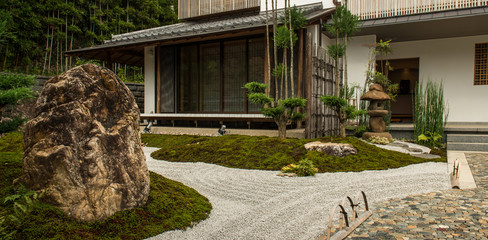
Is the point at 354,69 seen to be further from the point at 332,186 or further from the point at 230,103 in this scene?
the point at 332,186

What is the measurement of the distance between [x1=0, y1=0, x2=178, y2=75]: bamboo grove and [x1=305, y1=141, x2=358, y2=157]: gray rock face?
1211 centimetres

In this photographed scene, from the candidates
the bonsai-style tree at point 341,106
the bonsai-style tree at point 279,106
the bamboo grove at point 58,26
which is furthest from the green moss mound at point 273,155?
the bamboo grove at point 58,26

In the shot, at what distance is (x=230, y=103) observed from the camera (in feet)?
32.9

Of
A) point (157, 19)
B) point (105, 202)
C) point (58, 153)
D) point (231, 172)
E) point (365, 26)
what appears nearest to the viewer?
point (58, 153)

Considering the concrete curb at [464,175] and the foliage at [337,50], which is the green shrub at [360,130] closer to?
the foliage at [337,50]

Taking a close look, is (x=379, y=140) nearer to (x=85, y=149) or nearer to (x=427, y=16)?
(x=427, y=16)

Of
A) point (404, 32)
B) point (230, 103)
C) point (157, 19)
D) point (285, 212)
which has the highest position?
point (157, 19)

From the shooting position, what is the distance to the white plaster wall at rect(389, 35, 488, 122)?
33.3ft

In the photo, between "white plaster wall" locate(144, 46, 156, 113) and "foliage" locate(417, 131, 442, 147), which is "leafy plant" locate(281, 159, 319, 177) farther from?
"white plaster wall" locate(144, 46, 156, 113)

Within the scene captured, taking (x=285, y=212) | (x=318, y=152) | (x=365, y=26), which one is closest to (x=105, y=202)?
(x=285, y=212)

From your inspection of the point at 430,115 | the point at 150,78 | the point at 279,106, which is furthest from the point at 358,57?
the point at 150,78

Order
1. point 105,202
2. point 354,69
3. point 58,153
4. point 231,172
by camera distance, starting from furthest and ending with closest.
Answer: point 354,69 < point 231,172 < point 105,202 < point 58,153

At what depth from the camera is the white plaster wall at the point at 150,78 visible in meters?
11.7

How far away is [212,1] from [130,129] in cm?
1045
